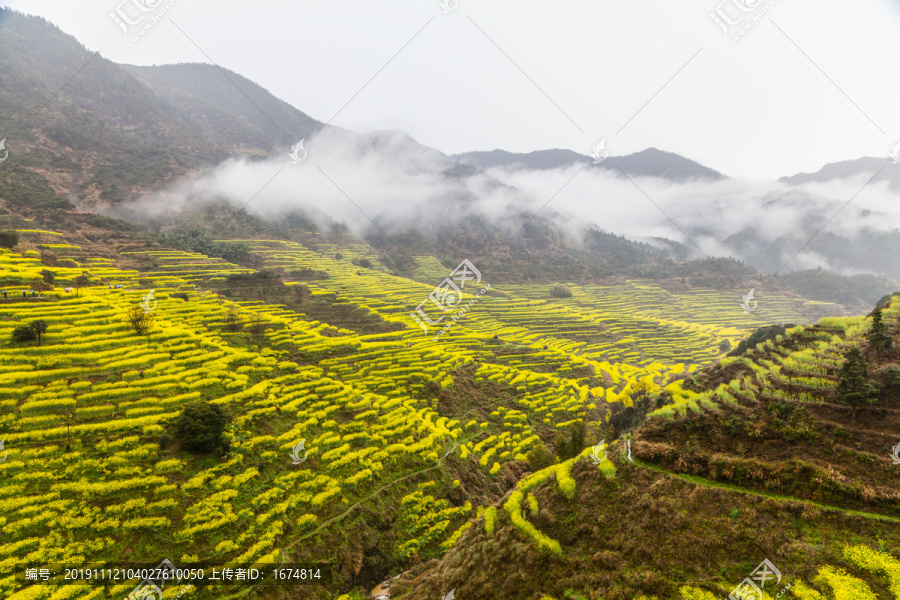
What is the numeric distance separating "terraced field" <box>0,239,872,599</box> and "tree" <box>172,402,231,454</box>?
0.86m

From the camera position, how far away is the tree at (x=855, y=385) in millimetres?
16234

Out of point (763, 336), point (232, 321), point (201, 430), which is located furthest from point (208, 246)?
point (763, 336)

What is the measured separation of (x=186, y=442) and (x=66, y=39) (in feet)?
885

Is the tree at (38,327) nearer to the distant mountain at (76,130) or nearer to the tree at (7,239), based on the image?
the tree at (7,239)

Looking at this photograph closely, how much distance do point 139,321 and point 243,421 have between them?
17.6 meters

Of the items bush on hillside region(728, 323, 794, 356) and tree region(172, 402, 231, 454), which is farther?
bush on hillside region(728, 323, 794, 356)

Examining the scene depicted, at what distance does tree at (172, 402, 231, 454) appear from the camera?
25.0 m

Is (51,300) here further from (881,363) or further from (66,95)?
(66,95)

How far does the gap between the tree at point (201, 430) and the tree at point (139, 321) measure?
49.3 ft

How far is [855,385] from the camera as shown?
16500mm

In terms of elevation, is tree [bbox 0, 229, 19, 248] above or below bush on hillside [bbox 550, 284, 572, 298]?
above

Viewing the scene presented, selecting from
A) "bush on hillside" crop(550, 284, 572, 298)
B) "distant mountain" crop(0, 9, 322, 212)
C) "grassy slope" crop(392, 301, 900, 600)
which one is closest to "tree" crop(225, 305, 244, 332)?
"grassy slope" crop(392, 301, 900, 600)

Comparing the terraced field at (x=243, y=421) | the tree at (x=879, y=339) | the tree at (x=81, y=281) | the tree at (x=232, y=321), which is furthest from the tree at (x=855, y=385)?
the tree at (x=81, y=281)

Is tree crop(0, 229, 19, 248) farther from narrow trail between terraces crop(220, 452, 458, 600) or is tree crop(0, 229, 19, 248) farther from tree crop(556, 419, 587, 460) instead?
Result: tree crop(556, 419, 587, 460)
